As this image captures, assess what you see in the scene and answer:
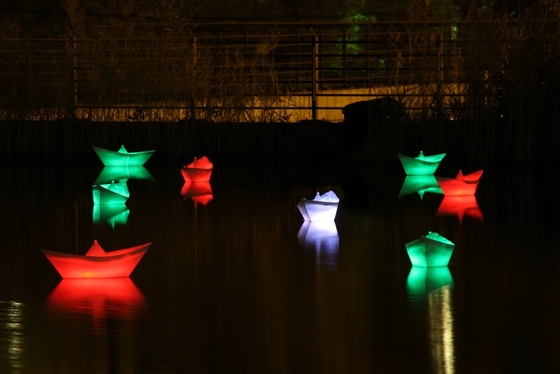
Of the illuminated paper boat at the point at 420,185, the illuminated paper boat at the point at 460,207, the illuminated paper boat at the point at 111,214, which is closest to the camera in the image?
the illuminated paper boat at the point at 111,214

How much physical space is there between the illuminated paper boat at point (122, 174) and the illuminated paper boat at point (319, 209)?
11.6 ft

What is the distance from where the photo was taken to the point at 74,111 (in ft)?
47.0

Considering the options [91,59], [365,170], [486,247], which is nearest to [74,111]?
[91,59]

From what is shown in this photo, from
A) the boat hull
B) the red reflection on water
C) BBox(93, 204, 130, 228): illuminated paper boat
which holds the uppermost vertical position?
BBox(93, 204, 130, 228): illuminated paper boat

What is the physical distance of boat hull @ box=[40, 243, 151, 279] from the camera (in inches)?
254

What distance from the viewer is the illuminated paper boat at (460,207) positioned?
359 inches

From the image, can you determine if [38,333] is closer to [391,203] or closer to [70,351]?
[70,351]

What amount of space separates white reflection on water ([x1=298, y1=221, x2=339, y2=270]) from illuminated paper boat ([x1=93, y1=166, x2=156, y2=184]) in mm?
3740

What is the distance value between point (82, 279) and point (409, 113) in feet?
23.8

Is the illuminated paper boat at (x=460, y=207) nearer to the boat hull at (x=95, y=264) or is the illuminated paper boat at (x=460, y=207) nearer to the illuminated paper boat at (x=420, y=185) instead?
the illuminated paper boat at (x=420, y=185)

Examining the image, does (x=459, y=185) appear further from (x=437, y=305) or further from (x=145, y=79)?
(x=145, y=79)

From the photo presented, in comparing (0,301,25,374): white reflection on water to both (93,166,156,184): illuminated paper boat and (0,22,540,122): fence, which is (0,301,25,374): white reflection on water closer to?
(93,166,156,184): illuminated paper boat

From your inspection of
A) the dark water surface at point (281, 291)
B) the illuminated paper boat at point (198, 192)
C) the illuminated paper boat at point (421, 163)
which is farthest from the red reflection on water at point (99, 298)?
the illuminated paper boat at point (421, 163)

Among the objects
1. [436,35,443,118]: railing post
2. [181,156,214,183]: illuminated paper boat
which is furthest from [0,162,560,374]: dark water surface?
[436,35,443,118]: railing post
